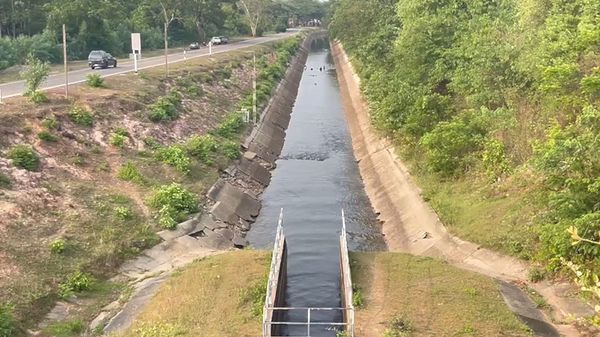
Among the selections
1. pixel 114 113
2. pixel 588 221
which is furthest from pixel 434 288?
pixel 114 113

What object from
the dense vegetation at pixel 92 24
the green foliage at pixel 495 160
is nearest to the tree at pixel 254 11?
the dense vegetation at pixel 92 24

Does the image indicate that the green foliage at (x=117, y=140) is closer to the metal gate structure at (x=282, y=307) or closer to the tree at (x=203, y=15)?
the metal gate structure at (x=282, y=307)

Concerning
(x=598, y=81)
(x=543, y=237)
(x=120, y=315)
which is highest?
(x=598, y=81)

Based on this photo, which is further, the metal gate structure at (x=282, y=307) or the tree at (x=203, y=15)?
the tree at (x=203, y=15)

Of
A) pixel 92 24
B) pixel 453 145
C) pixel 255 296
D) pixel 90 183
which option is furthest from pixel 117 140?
pixel 92 24

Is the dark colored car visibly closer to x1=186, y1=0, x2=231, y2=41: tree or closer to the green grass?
the green grass

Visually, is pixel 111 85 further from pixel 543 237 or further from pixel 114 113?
pixel 543 237
